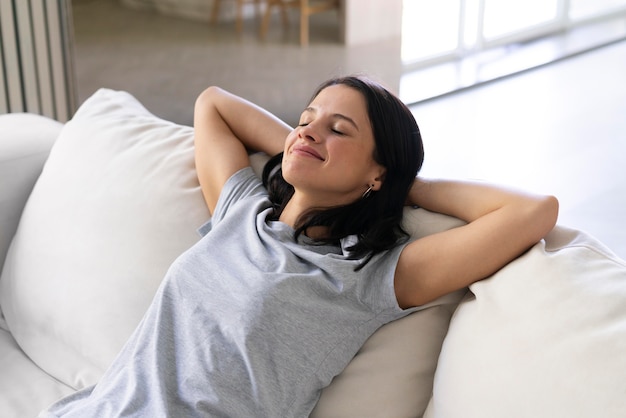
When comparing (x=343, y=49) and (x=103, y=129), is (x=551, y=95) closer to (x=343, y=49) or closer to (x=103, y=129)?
(x=343, y=49)

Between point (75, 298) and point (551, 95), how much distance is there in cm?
387

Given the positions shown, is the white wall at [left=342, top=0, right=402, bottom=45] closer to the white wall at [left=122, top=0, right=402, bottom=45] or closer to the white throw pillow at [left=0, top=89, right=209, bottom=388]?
the white wall at [left=122, top=0, right=402, bottom=45]

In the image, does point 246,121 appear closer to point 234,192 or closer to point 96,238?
point 234,192

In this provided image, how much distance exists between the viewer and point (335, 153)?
150 cm

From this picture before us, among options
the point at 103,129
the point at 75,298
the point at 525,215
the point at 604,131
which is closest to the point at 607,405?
the point at 525,215

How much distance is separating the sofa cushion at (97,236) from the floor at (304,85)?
7.86 ft

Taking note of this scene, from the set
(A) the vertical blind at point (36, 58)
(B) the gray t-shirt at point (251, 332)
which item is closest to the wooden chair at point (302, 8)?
(A) the vertical blind at point (36, 58)

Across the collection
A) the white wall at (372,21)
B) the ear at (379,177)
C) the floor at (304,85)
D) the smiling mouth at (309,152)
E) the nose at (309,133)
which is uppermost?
the nose at (309,133)

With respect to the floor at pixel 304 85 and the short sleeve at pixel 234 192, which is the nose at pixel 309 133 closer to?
the short sleeve at pixel 234 192

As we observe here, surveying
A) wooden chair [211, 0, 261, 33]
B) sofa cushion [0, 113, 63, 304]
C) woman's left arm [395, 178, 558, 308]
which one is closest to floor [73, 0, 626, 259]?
wooden chair [211, 0, 261, 33]

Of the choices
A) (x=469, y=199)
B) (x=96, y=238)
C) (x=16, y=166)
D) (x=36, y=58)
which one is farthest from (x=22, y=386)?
(x=36, y=58)

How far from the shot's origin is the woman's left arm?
1.33m

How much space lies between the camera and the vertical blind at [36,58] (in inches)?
130

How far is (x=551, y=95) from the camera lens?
5.09 metres
